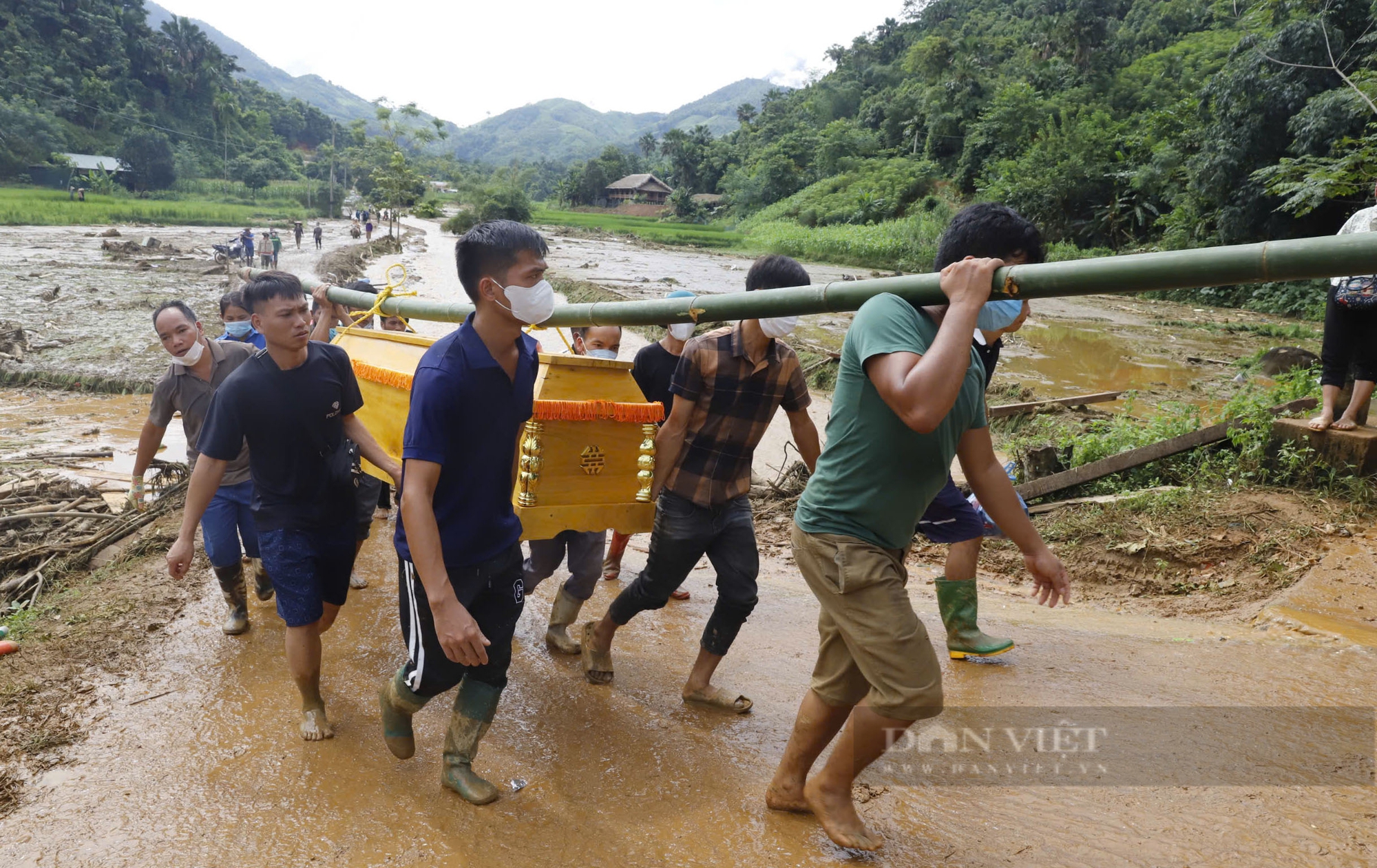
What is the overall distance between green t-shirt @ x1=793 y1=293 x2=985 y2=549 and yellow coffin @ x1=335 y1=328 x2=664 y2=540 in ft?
3.29

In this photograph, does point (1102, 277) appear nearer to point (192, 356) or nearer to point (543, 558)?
point (543, 558)

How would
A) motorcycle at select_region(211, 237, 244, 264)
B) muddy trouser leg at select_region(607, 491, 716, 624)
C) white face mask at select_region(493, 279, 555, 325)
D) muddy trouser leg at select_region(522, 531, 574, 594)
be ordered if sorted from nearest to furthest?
white face mask at select_region(493, 279, 555, 325), muddy trouser leg at select_region(607, 491, 716, 624), muddy trouser leg at select_region(522, 531, 574, 594), motorcycle at select_region(211, 237, 244, 264)

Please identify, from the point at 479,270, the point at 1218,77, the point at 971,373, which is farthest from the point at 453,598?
the point at 1218,77

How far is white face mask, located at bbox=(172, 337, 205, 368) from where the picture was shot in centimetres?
416

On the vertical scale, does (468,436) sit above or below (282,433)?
above

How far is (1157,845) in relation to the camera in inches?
92.4

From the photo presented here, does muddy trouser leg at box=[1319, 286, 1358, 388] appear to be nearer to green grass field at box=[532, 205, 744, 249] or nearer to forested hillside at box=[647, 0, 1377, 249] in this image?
forested hillside at box=[647, 0, 1377, 249]

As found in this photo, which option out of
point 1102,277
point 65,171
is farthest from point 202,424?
point 65,171

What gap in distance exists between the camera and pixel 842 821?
94.4 inches

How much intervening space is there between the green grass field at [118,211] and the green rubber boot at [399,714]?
144 feet

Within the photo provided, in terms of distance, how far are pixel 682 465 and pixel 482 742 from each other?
A: 127 cm

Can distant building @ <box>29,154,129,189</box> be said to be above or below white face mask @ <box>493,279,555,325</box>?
above

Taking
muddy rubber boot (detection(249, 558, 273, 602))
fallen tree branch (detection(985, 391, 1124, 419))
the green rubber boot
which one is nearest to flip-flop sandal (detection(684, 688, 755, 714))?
the green rubber boot

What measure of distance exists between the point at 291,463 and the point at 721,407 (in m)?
1.58
